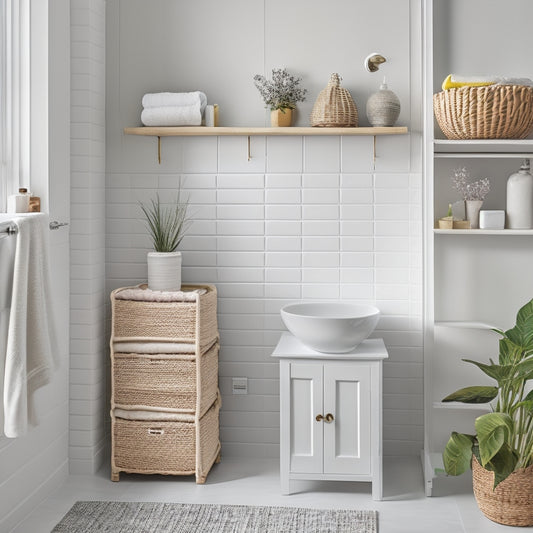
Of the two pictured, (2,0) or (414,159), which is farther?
(414,159)

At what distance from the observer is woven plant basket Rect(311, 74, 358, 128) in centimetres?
336

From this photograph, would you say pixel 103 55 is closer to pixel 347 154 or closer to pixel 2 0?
pixel 2 0

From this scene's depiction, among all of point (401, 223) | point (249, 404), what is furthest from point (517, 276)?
point (249, 404)

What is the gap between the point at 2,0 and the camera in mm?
2885

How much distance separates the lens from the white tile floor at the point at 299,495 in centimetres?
293

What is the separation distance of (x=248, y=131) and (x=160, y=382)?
1.18 m

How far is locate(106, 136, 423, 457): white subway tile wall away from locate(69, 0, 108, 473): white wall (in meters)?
0.24

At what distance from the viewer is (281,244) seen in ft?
11.8

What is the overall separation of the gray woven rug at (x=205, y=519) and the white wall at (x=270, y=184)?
25.6 inches

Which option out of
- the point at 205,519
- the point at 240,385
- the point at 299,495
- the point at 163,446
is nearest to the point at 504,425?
the point at 299,495

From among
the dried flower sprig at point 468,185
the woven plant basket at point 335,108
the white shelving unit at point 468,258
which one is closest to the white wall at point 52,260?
the woven plant basket at point 335,108

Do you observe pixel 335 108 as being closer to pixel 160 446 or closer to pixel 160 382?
pixel 160 382

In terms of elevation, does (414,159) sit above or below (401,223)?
above

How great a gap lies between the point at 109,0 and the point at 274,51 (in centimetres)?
82
